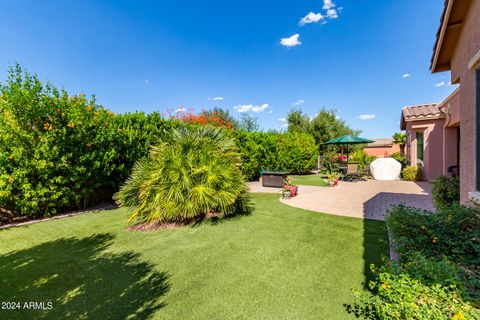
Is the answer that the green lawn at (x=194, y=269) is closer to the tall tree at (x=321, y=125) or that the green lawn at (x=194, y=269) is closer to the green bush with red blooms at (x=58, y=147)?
the green bush with red blooms at (x=58, y=147)

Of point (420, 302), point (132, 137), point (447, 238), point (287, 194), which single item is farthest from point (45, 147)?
point (447, 238)

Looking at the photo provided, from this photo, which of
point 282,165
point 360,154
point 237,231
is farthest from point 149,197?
point 360,154

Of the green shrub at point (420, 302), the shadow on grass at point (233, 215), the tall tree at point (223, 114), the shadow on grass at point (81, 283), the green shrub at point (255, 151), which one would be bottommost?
the shadow on grass at point (81, 283)

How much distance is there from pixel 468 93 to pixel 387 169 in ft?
36.7

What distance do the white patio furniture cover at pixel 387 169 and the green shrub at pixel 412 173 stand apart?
0.64m

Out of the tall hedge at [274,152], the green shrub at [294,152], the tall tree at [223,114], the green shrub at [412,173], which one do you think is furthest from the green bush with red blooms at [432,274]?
the tall tree at [223,114]

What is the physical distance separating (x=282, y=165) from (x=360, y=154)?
25.4ft

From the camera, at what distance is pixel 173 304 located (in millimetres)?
2547

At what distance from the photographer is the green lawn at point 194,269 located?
97.7 inches

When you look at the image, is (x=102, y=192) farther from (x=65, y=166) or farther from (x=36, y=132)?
(x=36, y=132)

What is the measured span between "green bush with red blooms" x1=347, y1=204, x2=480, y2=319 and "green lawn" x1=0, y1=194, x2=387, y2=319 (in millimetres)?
584

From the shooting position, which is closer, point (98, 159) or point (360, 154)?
point (98, 159)

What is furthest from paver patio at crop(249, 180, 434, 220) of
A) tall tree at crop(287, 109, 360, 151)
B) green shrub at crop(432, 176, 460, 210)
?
tall tree at crop(287, 109, 360, 151)

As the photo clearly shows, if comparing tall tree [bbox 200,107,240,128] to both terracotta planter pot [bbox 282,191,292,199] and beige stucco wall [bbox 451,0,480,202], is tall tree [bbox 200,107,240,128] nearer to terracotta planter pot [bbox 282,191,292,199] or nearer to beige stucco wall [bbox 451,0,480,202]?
terracotta planter pot [bbox 282,191,292,199]
